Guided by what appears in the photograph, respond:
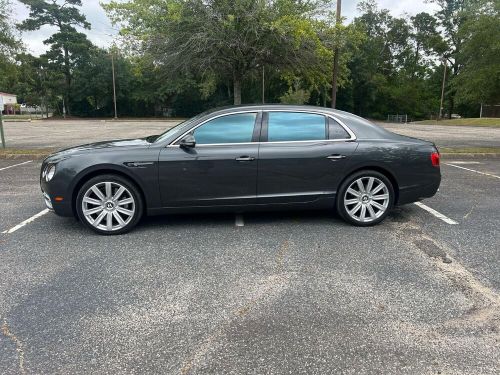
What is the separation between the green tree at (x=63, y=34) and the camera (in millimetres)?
52938

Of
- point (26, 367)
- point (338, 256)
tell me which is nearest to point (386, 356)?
point (338, 256)

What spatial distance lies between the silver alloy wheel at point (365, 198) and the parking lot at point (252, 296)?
217mm

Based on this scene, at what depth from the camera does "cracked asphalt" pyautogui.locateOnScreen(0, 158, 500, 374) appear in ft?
8.48

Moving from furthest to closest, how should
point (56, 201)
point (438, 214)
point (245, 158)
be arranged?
point (438, 214)
point (245, 158)
point (56, 201)

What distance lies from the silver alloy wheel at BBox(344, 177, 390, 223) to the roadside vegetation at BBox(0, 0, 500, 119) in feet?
24.1

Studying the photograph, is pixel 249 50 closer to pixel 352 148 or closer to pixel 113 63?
pixel 352 148

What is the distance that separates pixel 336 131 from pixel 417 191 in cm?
132

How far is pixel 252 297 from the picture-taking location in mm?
3354

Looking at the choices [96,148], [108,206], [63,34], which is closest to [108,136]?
[96,148]

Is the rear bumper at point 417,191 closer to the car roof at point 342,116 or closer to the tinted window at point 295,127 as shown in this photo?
the car roof at point 342,116

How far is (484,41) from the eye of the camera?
53.4 feet

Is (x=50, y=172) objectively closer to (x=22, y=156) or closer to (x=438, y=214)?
(x=438, y=214)

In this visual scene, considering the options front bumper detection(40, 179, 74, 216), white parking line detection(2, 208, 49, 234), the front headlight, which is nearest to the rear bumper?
front bumper detection(40, 179, 74, 216)

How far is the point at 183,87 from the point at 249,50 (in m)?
43.6
